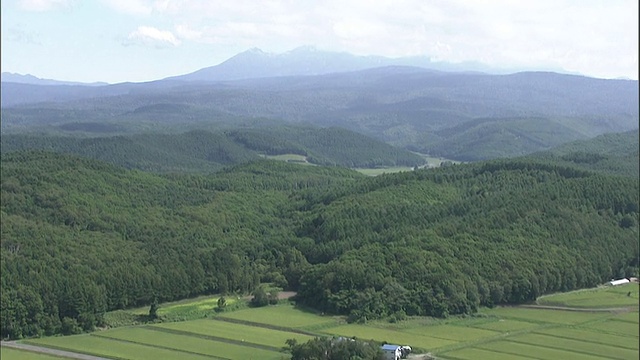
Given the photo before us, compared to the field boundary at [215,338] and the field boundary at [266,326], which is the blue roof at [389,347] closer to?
the field boundary at [215,338]

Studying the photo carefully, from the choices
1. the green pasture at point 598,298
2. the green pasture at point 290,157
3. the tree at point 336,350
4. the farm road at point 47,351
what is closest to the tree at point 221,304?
the farm road at point 47,351

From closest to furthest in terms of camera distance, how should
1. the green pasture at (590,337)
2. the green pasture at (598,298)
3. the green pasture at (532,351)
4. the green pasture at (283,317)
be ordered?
the green pasture at (532,351) → the green pasture at (590,337) → the green pasture at (283,317) → the green pasture at (598,298)

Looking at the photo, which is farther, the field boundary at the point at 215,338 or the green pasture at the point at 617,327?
the green pasture at the point at 617,327

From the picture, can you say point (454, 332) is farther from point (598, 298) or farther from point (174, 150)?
point (174, 150)

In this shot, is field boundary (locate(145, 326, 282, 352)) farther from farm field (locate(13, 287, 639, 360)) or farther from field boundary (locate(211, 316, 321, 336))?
field boundary (locate(211, 316, 321, 336))

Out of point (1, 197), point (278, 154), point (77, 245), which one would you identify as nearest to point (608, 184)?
point (77, 245)

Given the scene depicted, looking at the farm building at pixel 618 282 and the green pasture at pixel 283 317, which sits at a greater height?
the farm building at pixel 618 282

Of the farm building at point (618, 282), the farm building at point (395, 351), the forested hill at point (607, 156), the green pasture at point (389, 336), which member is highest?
the forested hill at point (607, 156)

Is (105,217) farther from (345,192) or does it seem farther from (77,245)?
(345,192)
